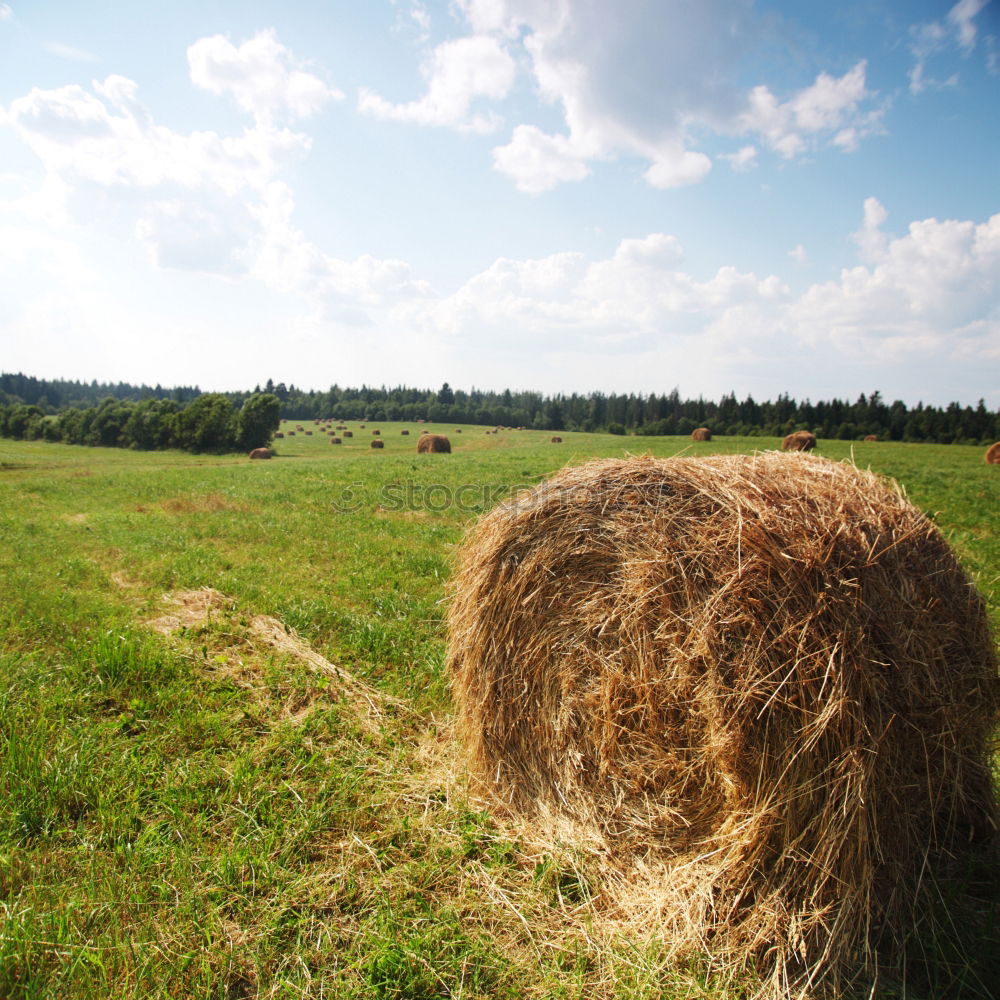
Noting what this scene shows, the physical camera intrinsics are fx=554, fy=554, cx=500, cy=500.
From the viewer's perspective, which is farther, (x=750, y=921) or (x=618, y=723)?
(x=618, y=723)

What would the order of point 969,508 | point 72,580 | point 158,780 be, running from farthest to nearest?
1. point 969,508
2. point 72,580
3. point 158,780

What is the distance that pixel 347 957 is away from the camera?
2.70 meters

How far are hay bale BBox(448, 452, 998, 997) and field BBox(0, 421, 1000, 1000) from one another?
32 cm

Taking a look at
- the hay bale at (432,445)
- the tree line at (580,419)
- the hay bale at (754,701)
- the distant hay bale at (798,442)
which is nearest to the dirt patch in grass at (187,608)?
the hay bale at (754,701)

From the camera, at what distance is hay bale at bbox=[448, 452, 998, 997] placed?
2740mm

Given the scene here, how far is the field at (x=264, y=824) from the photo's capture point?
8.66ft

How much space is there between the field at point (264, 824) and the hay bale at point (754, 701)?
325 mm

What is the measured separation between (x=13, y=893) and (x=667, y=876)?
137 inches

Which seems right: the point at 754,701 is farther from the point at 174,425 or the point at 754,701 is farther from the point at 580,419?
the point at 580,419

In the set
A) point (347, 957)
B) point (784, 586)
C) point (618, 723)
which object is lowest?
point (347, 957)

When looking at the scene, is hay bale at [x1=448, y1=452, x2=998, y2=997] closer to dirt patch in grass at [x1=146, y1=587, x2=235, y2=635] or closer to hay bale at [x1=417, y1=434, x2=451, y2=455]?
dirt patch in grass at [x1=146, y1=587, x2=235, y2=635]

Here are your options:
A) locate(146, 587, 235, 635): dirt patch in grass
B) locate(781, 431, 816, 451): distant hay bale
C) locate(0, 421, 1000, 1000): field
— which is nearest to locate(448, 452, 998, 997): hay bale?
locate(0, 421, 1000, 1000): field

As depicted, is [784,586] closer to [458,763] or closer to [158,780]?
[458,763]

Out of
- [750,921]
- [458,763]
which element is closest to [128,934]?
[458,763]
